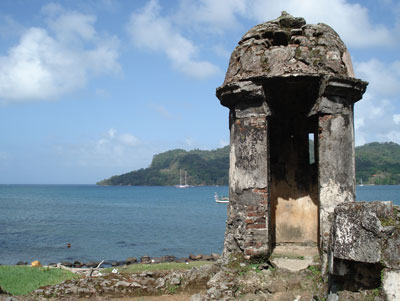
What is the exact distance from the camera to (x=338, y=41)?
21.5ft

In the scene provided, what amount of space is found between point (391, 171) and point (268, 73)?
101 metres

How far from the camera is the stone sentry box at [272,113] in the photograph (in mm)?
6145

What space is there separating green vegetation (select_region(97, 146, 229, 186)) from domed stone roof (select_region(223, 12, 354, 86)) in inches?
4248

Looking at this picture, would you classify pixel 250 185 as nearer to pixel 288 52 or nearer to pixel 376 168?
pixel 288 52

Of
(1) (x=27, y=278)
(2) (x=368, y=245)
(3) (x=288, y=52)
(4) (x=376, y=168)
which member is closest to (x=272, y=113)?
(3) (x=288, y=52)

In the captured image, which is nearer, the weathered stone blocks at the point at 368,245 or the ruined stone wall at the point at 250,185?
the weathered stone blocks at the point at 368,245

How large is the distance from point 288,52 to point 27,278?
9865mm

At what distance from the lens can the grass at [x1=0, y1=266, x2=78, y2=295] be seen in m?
10.4

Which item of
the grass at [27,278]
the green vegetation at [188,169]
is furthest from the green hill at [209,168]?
the grass at [27,278]

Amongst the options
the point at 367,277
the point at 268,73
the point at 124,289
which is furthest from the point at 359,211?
the point at 124,289

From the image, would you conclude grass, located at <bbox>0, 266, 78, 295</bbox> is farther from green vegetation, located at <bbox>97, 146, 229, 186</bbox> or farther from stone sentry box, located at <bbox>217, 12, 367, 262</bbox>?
green vegetation, located at <bbox>97, 146, 229, 186</bbox>

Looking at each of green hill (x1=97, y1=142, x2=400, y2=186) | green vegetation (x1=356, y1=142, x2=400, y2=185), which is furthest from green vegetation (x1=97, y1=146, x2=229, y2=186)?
green vegetation (x1=356, y1=142, x2=400, y2=185)

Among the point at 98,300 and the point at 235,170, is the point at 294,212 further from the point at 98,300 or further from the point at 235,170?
the point at 98,300

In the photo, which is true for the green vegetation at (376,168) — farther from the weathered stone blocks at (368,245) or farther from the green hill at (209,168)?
the weathered stone blocks at (368,245)
